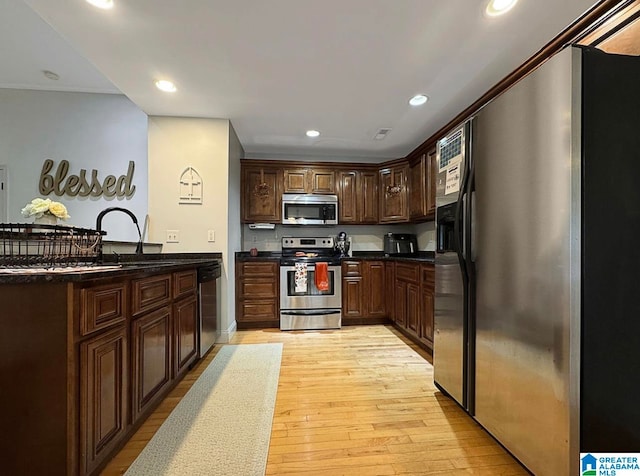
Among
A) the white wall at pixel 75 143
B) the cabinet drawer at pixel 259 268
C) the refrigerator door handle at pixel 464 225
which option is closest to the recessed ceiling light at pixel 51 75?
the white wall at pixel 75 143

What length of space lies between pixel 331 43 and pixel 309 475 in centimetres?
246

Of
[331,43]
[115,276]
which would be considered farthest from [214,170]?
[115,276]

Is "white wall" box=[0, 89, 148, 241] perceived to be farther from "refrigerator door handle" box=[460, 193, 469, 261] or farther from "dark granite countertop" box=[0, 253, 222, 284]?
"refrigerator door handle" box=[460, 193, 469, 261]

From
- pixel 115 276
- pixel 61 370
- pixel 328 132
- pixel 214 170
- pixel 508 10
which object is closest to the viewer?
pixel 61 370

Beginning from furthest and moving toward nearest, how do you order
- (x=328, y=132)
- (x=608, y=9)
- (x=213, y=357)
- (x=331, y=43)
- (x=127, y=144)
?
(x=127, y=144) → (x=328, y=132) → (x=213, y=357) → (x=331, y=43) → (x=608, y=9)

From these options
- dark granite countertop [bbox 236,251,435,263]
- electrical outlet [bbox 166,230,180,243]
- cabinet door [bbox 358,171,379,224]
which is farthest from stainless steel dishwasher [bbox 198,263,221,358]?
cabinet door [bbox 358,171,379,224]

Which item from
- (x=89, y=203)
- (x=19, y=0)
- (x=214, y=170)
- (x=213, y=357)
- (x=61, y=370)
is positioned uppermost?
(x=19, y=0)

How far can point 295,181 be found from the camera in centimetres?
409

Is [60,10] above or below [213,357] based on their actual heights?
above

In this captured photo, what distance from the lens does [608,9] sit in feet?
5.14

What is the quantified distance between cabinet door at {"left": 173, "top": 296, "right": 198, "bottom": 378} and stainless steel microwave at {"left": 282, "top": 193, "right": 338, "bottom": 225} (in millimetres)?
1904

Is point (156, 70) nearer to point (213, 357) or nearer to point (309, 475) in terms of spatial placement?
point (213, 357)

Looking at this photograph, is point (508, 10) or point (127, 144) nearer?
point (508, 10)

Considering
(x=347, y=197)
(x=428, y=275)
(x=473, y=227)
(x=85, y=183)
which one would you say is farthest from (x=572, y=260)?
(x=85, y=183)
